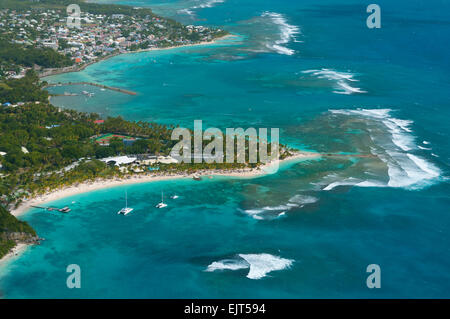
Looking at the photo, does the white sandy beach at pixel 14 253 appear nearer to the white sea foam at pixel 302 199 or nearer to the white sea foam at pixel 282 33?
the white sea foam at pixel 302 199

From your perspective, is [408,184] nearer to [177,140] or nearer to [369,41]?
[177,140]

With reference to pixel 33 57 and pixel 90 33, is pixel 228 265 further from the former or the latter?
pixel 90 33

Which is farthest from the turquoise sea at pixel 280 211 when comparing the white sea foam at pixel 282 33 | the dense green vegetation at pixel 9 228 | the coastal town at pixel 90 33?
the white sea foam at pixel 282 33

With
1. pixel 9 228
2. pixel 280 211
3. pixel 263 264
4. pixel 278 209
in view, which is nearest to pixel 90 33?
pixel 9 228
